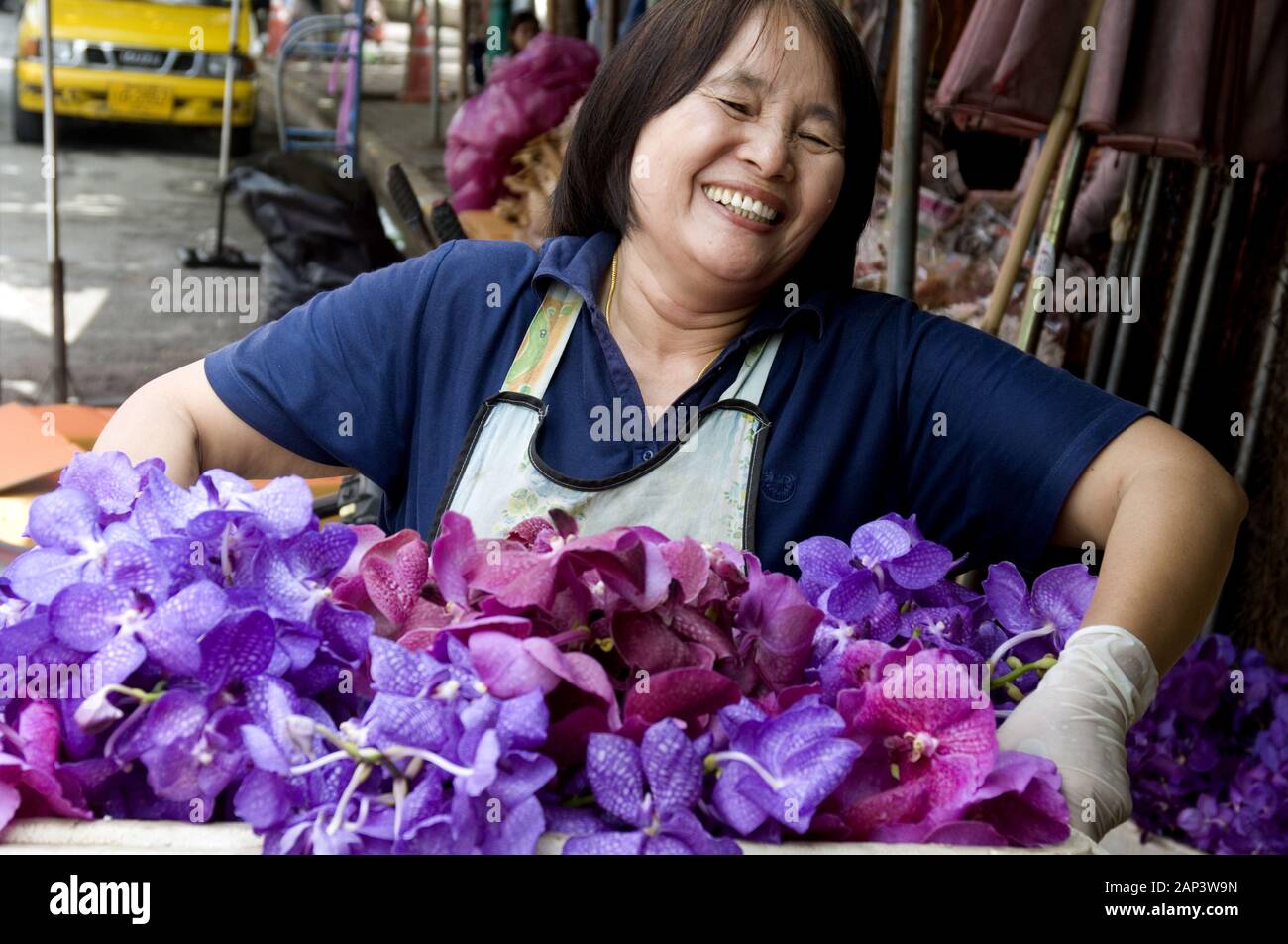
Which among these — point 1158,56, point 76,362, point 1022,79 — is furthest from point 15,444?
point 76,362

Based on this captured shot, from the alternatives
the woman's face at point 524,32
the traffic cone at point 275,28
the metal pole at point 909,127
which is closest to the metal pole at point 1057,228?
the metal pole at point 909,127

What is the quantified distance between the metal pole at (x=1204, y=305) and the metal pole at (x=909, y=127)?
93cm

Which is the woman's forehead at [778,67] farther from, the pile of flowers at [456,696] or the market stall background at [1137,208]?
the pile of flowers at [456,696]

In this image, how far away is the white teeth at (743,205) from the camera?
1.73 m

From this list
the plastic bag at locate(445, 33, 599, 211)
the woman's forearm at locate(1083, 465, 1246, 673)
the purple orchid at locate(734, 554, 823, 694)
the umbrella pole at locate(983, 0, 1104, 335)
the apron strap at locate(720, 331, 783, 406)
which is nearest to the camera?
the purple orchid at locate(734, 554, 823, 694)

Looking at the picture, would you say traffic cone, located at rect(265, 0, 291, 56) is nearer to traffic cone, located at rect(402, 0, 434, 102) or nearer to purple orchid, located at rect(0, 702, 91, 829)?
traffic cone, located at rect(402, 0, 434, 102)

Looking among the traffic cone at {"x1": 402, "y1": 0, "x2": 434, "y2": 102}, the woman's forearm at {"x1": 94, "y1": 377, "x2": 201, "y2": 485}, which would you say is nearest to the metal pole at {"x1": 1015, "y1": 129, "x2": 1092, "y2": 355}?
the woman's forearm at {"x1": 94, "y1": 377, "x2": 201, "y2": 485}

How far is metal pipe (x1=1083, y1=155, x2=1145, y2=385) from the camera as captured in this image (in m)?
3.14

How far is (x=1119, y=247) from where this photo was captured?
3.25 meters

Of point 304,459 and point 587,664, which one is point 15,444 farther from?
point 587,664

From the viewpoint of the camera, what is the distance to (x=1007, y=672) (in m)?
1.33

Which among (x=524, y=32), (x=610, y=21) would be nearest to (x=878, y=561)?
(x=610, y=21)

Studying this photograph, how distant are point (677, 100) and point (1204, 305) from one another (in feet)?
5.73
